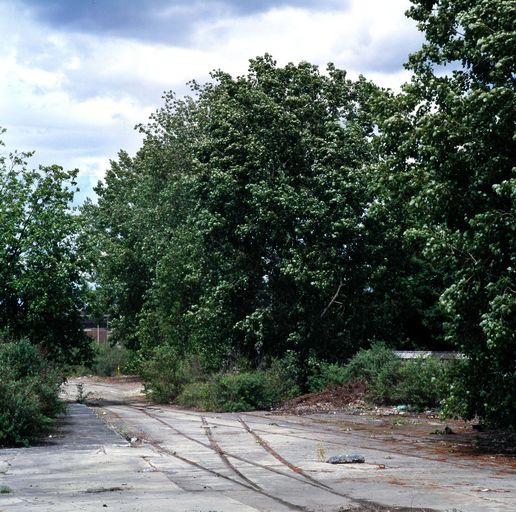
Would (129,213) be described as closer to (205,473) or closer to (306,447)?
(306,447)

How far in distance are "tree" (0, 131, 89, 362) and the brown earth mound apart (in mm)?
10351

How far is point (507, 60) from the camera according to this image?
47.8 feet

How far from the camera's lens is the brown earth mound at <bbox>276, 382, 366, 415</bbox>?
91.5 ft

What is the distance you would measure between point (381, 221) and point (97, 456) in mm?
17251

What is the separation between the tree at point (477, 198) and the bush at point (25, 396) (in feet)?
28.4

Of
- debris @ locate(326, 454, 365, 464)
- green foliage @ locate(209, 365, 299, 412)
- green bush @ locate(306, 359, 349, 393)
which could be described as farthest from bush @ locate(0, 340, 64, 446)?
green bush @ locate(306, 359, 349, 393)

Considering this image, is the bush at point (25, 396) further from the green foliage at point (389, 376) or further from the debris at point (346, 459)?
the green foliage at point (389, 376)

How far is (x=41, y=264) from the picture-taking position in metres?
33.4

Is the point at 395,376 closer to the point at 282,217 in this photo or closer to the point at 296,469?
the point at 282,217

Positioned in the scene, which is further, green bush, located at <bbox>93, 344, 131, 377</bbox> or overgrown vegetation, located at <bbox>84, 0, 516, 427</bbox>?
green bush, located at <bbox>93, 344, 131, 377</bbox>

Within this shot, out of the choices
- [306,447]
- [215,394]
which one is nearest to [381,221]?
[215,394]

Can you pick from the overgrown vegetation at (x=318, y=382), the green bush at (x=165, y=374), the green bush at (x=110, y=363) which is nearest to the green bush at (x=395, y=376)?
the overgrown vegetation at (x=318, y=382)

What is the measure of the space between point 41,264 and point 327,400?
12875mm

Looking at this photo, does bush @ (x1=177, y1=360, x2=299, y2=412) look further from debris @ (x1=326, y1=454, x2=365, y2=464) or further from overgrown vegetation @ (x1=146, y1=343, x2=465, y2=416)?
debris @ (x1=326, y1=454, x2=365, y2=464)
